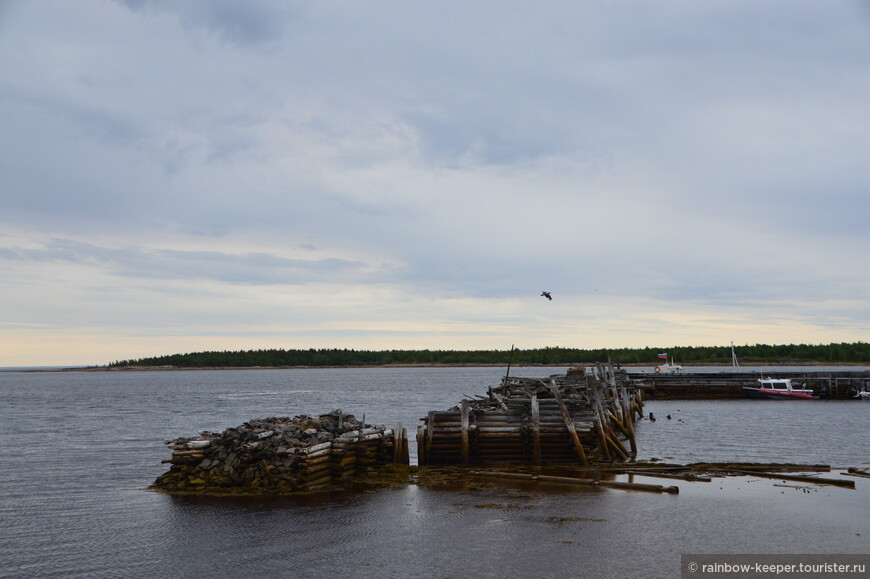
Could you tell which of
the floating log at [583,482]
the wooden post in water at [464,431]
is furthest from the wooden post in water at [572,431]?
the wooden post in water at [464,431]

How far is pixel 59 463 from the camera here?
100 feet

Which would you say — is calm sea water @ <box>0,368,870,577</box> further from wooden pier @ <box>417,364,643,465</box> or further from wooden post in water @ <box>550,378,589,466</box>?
wooden pier @ <box>417,364,643,465</box>

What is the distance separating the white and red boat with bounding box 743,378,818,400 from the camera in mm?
73938

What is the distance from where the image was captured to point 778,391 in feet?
243

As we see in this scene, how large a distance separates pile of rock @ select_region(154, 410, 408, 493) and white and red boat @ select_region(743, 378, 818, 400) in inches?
2475

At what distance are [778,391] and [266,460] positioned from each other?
67.5 meters

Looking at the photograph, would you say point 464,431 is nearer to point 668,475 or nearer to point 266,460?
point 668,475

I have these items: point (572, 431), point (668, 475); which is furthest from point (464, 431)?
point (668, 475)

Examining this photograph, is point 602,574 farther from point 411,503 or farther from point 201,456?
point 201,456

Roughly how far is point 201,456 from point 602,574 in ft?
46.8

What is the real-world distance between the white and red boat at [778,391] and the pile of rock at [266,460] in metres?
62.9

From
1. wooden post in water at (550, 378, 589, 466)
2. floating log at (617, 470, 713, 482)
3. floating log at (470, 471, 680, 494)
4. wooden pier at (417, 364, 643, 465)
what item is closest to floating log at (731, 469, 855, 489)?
floating log at (617, 470, 713, 482)

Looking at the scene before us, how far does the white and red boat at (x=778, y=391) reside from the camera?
73.9 metres

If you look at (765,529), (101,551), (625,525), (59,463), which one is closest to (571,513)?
(625,525)
